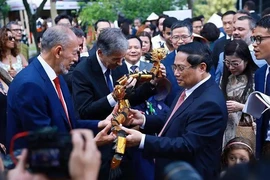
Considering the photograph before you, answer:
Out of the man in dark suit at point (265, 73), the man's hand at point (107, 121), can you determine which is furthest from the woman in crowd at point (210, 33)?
the man's hand at point (107, 121)

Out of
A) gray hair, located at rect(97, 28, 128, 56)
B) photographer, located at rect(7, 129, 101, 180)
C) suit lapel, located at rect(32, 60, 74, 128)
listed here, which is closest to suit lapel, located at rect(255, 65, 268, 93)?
gray hair, located at rect(97, 28, 128, 56)

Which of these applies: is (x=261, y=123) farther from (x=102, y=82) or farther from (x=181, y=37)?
(x=181, y=37)

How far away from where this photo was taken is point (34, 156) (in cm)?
203

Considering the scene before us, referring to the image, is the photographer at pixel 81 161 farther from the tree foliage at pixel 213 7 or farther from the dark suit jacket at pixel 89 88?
the tree foliage at pixel 213 7

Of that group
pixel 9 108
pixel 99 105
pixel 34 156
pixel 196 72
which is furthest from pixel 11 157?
pixel 99 105

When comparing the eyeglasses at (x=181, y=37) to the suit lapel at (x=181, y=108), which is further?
the eyeglasses at (x=181, y=37)

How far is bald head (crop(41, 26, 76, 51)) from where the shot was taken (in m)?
3.81

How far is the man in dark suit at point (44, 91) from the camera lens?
3.65 meters

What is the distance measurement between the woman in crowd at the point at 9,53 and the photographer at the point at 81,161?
5.08 metres

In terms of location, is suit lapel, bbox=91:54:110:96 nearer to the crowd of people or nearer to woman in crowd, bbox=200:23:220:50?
the crowd of people

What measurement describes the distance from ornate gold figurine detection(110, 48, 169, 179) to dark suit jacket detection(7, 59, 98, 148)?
0.39 metres

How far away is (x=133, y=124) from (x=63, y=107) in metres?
0.85

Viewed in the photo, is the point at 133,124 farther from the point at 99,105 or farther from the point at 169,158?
the point at 169,158

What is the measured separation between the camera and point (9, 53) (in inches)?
291
